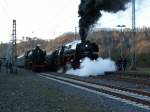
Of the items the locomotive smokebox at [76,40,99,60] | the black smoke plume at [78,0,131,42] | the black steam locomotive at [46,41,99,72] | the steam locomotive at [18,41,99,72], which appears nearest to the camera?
the black smoke plume at [78,0,131,42]

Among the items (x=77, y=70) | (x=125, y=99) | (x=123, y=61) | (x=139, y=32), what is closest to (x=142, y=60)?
(x=123, y=61)

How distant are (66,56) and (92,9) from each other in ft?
29.3

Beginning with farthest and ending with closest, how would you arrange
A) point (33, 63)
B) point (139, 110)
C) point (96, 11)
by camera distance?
1. point (33, 63)
2. point (96, 11)
3. point (139, 110)

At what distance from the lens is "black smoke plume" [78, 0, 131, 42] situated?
32.9 m

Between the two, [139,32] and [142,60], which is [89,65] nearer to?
[142,60]

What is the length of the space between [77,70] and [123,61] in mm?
6984

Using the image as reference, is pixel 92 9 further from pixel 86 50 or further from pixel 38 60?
pixel 38 60

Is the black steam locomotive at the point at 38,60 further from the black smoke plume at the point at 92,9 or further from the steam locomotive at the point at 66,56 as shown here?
the black smoke plume at the point at 92,9

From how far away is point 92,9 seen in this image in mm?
36125

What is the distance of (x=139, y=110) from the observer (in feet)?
46.5

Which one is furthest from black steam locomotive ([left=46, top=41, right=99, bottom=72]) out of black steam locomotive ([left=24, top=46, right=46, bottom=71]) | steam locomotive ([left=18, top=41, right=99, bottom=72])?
black steam locomotive ([left=24, top=46, right=46, bottom=71])

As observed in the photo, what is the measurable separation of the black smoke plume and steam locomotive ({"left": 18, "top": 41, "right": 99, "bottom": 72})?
1.43m

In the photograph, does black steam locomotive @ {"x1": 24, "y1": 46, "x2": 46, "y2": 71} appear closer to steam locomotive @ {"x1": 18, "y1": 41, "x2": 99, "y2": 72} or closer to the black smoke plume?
steam locomotive @ {"x1": 18, "y1": 41, "x2": 99, "y2": 72}

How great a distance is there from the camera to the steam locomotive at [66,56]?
39.7m
